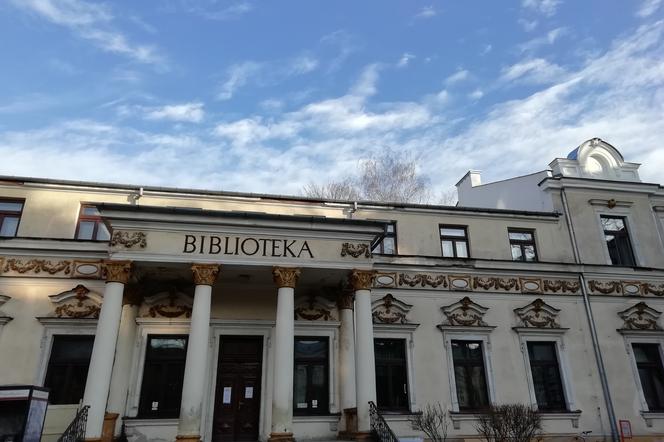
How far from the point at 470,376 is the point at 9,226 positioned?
15.6 metres

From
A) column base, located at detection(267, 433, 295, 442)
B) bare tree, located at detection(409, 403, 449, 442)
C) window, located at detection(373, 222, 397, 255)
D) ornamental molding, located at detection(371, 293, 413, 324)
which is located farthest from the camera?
window, located at detection(373, 222, 397, 255)

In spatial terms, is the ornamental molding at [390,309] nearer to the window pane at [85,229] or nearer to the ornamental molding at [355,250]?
the ornamental molding at [355,250]

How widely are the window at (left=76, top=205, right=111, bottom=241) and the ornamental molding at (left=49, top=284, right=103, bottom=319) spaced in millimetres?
1765

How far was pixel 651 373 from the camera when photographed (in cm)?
1727

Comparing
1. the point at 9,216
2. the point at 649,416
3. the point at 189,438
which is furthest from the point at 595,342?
the point at 9,216

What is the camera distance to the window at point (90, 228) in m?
15.6

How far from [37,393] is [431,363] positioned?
11.0m

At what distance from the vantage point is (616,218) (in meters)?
19.6

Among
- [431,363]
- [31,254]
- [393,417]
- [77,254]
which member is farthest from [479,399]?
[31,254]

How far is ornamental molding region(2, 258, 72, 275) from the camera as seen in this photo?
1464 cm

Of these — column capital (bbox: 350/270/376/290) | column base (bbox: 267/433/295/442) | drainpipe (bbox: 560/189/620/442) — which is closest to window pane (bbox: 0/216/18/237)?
column base (bbox: 267/433/295/442)

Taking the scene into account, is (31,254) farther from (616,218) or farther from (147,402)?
(616,218)

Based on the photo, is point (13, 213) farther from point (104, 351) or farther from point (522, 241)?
point (522, 241)

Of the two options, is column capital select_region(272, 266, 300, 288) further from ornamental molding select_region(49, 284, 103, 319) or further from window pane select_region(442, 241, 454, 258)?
window pane select_region(442, 241, 454, 258)
